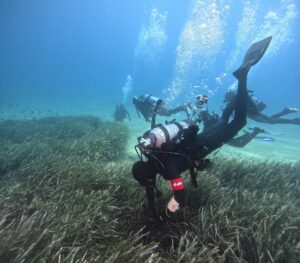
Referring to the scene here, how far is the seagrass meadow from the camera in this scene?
3747 mm

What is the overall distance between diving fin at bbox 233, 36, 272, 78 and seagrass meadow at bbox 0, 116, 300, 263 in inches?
114

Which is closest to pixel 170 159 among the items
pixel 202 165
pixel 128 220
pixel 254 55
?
pixel 202 165

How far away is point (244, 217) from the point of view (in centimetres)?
472

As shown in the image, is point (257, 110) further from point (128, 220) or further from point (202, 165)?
point (128, 220)

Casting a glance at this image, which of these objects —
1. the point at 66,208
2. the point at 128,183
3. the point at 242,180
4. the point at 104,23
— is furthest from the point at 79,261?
the point at 104,23

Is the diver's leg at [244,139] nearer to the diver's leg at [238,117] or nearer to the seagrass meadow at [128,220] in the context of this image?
the seagrass meadow at [128,220]

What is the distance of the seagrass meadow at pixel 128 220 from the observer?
3747 mm

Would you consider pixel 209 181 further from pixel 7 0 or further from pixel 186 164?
pixel 7 0

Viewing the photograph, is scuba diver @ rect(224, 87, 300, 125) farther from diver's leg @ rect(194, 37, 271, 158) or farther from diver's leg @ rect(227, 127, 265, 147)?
diver's leg @ rect(194, 37, 271, 158)

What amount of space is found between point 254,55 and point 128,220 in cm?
582

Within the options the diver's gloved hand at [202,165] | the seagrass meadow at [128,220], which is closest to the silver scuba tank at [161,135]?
the diver's gloved hand at [202,165]

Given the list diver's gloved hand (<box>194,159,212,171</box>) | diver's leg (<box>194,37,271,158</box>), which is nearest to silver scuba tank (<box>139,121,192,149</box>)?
diver's gloved hand (<box>194,159,212,171</box>)

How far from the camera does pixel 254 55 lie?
7844 mm

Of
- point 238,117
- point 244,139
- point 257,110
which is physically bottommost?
point 244,139
